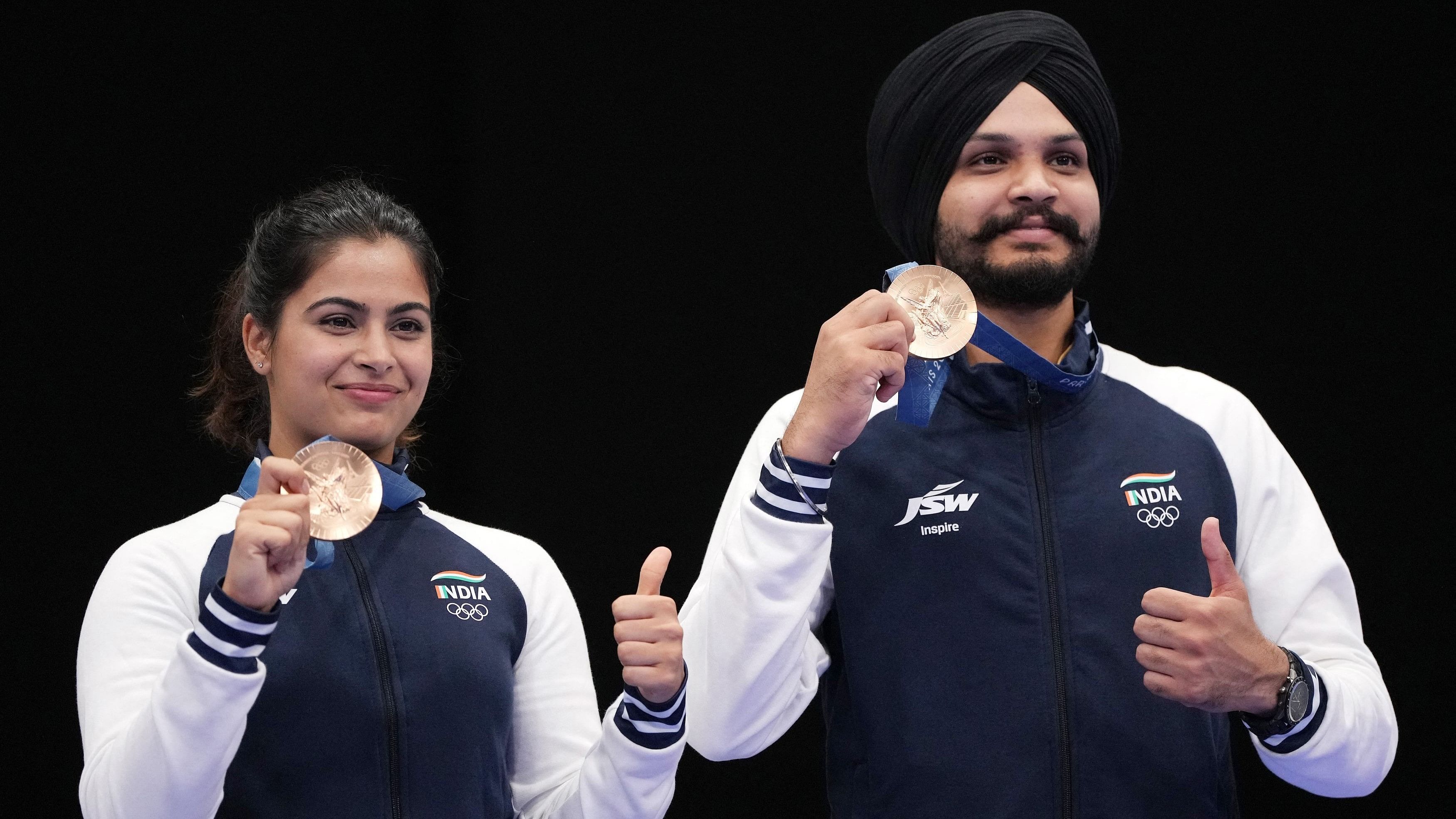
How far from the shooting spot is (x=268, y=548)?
198 centimetres

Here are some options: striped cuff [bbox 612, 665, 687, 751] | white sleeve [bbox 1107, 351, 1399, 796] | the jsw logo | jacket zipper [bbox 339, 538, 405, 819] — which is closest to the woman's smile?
jacket zipper [bbox 339, 538, 405, 819]

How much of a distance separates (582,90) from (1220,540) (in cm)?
239

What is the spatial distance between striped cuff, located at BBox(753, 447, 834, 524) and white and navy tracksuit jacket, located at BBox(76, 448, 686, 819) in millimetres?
321

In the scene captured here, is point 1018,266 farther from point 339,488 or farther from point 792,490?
point 339,488

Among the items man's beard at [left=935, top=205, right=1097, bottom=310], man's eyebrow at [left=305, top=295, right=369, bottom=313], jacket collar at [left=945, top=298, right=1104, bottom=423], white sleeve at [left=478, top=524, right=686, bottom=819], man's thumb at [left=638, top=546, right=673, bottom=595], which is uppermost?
man's beard at [left=935, top=205, right=1097, bottom=310]

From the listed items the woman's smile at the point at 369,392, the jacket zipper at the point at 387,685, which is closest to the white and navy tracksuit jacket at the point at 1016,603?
the jacket zipper at the point at 387,685

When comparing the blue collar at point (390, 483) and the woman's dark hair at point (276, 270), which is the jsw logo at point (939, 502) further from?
the woman's dark hair at point (276, 270)

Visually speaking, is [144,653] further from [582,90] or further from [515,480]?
[582,90]

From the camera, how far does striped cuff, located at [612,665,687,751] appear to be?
A: 7.19ft

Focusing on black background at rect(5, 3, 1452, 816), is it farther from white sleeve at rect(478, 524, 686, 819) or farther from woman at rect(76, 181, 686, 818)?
white sleeve at rect(478, 524, 686, 819)

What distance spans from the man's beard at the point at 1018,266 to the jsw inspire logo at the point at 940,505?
33 cm

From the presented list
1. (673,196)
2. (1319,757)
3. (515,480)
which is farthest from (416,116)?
(1319,757)

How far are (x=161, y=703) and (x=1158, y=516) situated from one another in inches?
56.6

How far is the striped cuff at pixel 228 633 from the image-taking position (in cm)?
197
